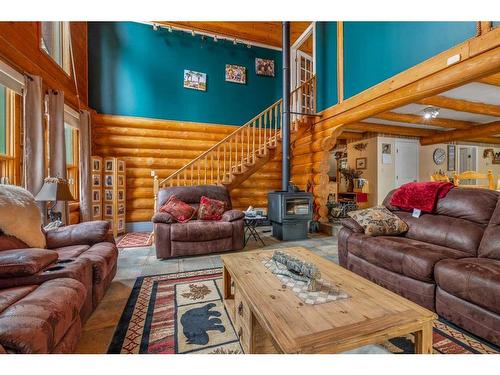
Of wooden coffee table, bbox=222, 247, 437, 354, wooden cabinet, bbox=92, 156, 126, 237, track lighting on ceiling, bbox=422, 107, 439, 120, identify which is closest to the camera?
wooden coffee table, bbox=222, 247, 437, 354

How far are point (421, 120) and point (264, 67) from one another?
3.97 meters

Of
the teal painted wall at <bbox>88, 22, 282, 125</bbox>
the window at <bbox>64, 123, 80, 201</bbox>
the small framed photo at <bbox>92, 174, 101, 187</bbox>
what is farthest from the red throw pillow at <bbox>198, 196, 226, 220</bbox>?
the teal painted wall at <bbox>88, 22, 282, 125</bbox>

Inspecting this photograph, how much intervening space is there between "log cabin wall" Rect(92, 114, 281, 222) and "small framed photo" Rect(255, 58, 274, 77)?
1.89 m

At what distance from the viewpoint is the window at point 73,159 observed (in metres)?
4.28

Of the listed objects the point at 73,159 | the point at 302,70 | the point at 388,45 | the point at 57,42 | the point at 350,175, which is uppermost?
the point at 302,70

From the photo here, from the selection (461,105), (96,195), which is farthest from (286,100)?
(96,195)

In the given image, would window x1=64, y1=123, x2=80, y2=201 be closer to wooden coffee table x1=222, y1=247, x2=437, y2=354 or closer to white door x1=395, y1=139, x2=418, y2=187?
wooden coffee table x1=222, y1=247, x2=437, y2=354

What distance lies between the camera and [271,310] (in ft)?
3.65

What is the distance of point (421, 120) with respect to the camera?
4.99 metres

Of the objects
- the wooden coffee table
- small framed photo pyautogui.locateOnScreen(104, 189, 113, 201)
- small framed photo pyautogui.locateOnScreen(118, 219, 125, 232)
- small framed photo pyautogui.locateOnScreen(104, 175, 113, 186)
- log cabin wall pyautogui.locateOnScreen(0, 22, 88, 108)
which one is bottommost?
small framed photo pyautogui.locateOnScreen(118, 219, 125, 232)

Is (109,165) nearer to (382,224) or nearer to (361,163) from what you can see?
(382,224)

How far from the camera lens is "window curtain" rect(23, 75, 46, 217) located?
272 centimetres
